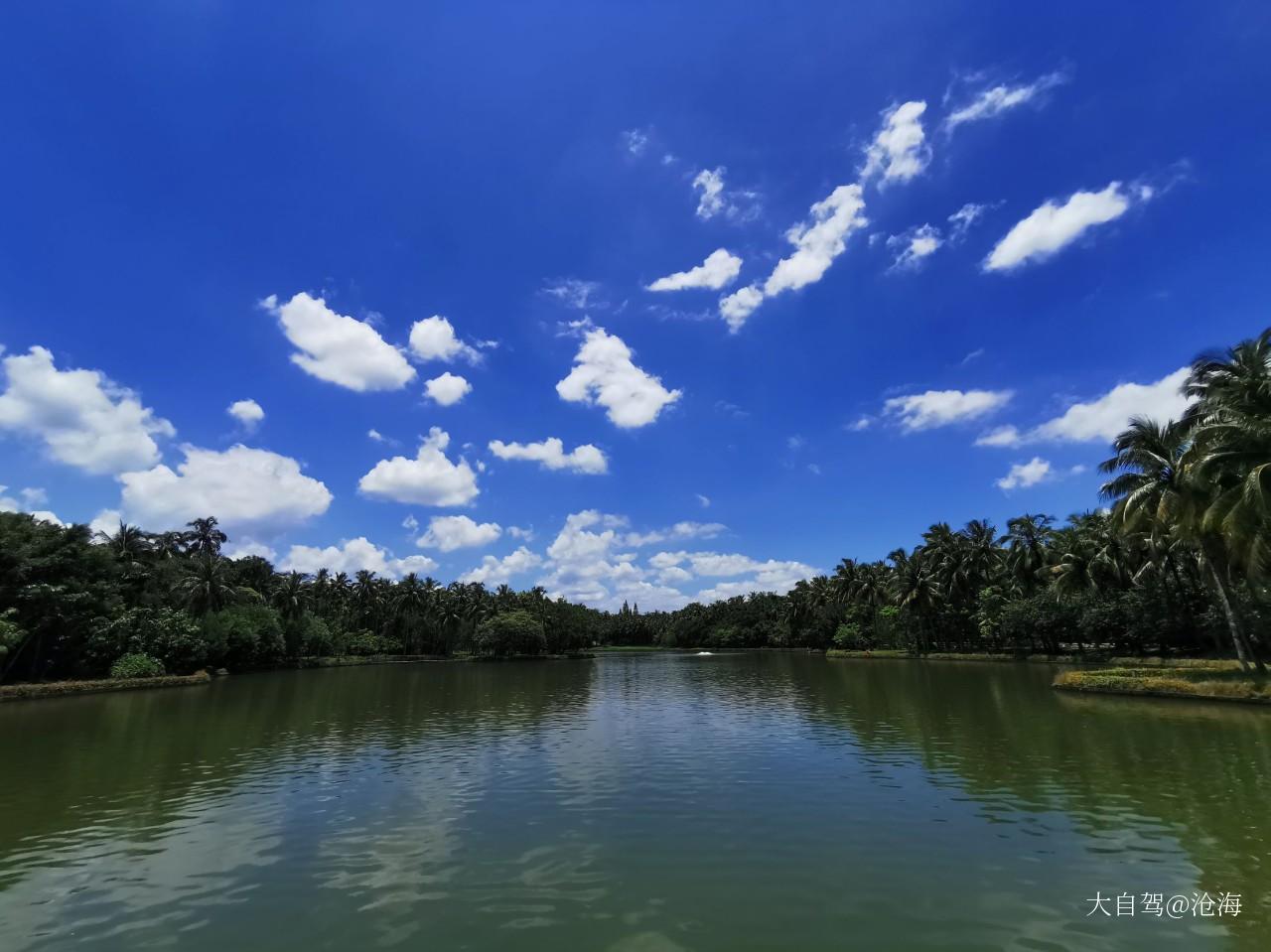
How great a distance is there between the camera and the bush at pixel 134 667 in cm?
5438

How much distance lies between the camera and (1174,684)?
34.7 meters

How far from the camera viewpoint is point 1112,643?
66.8 metres

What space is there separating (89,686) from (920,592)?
8470 cm

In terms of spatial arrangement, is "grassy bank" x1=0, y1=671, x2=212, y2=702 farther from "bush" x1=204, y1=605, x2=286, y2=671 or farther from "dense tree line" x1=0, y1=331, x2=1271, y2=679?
"bush" x1=204, y1=605, x2=286, y2=671

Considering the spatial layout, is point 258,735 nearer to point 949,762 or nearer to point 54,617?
point 949,762

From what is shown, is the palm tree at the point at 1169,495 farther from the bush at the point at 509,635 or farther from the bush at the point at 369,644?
the bush at the point at 369,644

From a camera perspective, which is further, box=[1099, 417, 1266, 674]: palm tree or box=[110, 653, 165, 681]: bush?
box=[110, 653, 165, 681]: bush

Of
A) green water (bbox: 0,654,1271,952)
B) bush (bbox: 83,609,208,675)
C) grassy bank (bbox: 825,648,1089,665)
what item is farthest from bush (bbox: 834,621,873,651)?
bush (bbox: 83,609,208,675)

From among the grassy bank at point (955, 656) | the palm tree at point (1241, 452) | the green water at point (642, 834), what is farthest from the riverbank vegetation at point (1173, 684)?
the grassy bank at point (955, 656)

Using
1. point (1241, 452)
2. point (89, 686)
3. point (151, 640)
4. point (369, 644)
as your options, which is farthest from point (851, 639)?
point (89, 686)

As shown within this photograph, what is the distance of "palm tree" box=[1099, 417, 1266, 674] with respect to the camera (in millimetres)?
34156

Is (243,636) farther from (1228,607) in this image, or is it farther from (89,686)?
(1228,607)

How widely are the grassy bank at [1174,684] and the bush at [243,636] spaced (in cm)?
7553

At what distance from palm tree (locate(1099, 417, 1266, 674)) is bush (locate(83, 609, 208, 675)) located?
75.6 m
